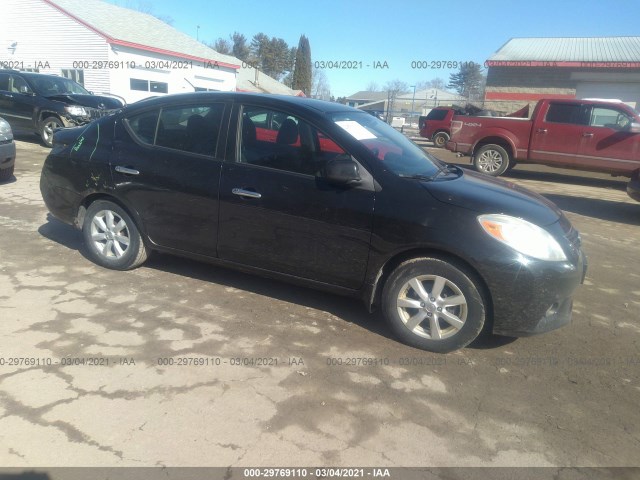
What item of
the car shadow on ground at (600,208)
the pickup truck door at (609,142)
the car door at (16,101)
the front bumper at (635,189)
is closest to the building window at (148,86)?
the car door at (16,101)

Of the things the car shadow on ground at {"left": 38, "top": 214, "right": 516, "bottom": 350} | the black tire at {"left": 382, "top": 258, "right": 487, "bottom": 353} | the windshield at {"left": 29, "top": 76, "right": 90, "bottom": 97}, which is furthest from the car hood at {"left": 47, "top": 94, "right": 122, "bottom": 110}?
the black tire at {"left": 382, "top": 258, "right": 487, "bottom": 353}

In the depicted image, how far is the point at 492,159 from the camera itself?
12.7 meters

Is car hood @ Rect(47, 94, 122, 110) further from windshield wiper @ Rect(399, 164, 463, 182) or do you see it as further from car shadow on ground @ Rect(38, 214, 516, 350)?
windshield wiper @ Rect(399, 164, 463, 182)

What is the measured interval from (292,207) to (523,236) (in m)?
1.66

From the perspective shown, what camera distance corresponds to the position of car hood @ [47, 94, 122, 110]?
11.9m

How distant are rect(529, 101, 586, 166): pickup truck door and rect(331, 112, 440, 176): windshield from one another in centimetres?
875

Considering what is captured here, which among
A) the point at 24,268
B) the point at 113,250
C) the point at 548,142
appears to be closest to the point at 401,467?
the point at 113,250

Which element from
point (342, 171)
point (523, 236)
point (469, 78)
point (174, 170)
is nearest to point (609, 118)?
point (523, 236)

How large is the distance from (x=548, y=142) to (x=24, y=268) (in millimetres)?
11434

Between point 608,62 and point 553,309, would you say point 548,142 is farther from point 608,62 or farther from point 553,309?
point 608,62

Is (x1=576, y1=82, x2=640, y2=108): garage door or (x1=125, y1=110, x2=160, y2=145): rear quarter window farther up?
(x1=576, y1=82, x2=640, y2=108): garage door

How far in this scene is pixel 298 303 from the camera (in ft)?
13.8

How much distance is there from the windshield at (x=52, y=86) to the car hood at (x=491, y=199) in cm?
1166

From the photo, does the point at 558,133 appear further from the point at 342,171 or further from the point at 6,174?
the point at 6,174
